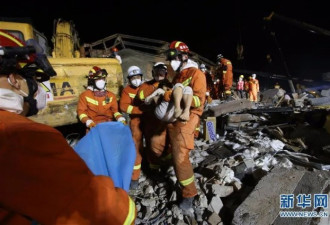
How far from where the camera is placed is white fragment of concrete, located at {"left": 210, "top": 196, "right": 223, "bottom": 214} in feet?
8.57

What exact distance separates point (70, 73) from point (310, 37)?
71.1 ft

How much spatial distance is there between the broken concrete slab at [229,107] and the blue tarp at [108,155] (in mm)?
3951

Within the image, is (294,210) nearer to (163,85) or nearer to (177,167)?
(177,167)

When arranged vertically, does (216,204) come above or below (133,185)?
above

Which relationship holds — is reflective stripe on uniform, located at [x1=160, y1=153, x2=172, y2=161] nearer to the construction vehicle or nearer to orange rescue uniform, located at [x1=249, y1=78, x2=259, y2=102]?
the construction vehicle

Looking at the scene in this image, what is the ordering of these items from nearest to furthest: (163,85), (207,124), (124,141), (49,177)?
(49,177), (124,141), (163,85), (207,124)

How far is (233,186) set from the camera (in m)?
2.89

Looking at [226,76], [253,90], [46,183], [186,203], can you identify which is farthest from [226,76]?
[46,183]

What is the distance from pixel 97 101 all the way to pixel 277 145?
357cm

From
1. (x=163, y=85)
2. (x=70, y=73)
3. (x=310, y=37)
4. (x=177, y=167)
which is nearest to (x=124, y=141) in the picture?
(x=177, y=167)

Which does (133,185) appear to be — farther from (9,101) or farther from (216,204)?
(9,101)

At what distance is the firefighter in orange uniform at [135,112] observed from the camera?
134 inches

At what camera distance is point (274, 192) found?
2.43 meters

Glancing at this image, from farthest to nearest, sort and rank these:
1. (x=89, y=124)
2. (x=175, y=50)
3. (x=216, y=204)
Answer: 1. (x=89, y=124)
2. (x=175, y=50)
3. (x=216, y=204)
